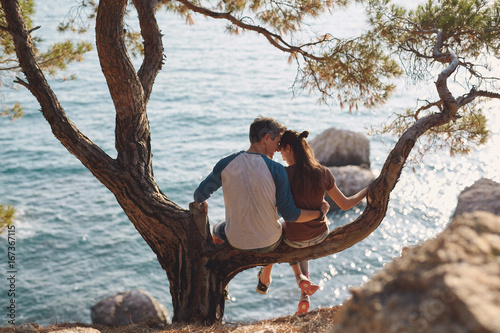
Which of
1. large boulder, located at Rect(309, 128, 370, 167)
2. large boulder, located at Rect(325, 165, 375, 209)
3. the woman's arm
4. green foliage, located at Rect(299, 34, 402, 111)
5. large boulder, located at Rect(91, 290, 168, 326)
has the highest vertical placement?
green foliage, located at Rect(299, 34, 402, 111)

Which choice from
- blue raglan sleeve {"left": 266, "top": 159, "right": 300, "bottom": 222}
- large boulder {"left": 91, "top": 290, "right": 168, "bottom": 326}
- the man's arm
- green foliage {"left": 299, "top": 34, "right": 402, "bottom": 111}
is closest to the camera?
blue raglan sleeve {"left": 266, "top": 159, "right": 300, "bottom": 222}

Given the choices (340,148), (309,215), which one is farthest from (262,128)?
(340,148)

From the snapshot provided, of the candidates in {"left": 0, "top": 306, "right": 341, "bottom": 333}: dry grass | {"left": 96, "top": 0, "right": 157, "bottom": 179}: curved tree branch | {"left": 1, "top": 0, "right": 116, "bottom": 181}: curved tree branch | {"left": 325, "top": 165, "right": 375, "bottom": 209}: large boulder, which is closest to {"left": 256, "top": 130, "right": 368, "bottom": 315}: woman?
{"left": 0, "top": 306, "right": 341, "bottom": 333}: dry grass

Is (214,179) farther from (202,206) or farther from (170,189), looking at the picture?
(170,189)

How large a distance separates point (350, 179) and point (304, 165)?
9741 millimetres

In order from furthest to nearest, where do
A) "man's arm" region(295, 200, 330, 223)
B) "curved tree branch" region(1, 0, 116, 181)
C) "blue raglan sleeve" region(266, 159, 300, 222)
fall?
"curved tree branch" region(1, 0, 116, 181) → "man's arm" region(295, 200, 330, 223) → "blue raglan sleeve" region(266, 159, 300, 222)

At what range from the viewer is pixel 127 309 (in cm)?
919

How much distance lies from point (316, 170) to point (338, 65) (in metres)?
2.05

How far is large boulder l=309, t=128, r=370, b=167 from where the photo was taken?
13953 millimetres

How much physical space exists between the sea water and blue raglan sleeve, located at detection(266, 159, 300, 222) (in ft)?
6.73

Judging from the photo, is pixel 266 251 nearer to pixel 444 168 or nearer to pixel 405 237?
pixel 405 237

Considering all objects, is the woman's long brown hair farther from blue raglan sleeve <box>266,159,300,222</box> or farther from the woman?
blue raglan sleeve <box>266,159,300,222</box>

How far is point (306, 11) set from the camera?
5.43 m

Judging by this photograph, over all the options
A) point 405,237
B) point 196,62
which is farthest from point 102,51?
point 196,62
